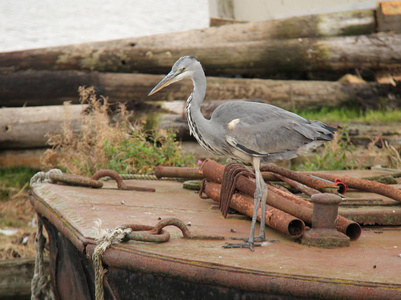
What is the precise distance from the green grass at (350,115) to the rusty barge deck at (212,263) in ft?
13.5

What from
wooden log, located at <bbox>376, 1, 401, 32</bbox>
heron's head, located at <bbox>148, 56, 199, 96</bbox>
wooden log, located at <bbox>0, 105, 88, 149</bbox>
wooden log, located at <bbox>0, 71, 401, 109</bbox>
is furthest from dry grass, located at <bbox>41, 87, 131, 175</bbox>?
wooden log, located at <bbox>376, 1, 401, 32</bbox>

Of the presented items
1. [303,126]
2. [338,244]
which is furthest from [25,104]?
[338,244]

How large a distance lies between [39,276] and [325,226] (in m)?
2.20

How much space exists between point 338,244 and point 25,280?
11.4ft

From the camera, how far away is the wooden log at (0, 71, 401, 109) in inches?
300

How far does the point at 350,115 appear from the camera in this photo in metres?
7.45

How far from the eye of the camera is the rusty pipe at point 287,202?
9.34 ft

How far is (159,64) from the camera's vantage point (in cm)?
795

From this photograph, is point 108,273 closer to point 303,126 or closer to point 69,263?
point 69,263

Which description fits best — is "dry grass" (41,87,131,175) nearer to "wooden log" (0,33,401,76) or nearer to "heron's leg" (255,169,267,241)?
"wooden log" (0,33,401,76)

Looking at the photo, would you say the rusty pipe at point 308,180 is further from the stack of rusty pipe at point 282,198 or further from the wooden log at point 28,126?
the wooden log at point 28,126

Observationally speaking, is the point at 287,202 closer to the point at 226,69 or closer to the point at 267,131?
the point at 267,131

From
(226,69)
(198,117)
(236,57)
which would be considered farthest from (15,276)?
(236,57)

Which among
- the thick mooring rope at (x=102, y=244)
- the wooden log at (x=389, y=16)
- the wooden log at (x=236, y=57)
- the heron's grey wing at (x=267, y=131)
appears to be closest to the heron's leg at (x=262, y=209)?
the heron's grey wing at (x=267, y=131)
